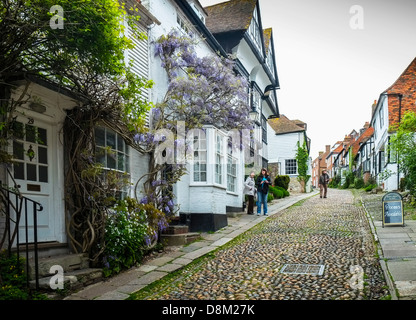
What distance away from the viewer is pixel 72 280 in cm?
512

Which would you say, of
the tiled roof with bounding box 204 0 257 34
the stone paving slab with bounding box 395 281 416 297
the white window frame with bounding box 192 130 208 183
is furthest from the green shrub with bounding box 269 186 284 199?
the stone paving slab with bounding box 395 281 416 297

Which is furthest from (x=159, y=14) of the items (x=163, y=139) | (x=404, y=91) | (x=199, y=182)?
(x=404, y=91)

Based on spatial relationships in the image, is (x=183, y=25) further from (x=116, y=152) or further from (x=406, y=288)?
(x=406, y=288)

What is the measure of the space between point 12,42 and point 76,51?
2.65ft

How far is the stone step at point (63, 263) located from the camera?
5096 mm

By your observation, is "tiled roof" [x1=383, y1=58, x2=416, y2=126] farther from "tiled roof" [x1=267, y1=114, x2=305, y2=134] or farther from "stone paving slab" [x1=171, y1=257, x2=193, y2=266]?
"stone paving slab" [x1=171, y1=257, x2=193, y2=266]

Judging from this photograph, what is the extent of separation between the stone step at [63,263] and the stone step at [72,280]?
10cm

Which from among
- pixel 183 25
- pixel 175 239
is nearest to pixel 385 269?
pixel 175 239

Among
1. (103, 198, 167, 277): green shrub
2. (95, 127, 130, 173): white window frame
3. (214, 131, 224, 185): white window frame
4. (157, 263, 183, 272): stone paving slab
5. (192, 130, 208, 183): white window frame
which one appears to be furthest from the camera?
(214, 131, 224, 185): white window frame

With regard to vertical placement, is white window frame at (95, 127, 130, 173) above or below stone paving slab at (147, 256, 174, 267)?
above

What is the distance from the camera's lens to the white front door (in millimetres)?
5523

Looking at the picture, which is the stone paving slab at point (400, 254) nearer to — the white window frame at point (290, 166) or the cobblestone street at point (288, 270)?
the cobblestone street at point (288, 270)

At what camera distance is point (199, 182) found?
33.5ft

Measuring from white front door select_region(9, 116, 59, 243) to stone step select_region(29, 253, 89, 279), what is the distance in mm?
520
